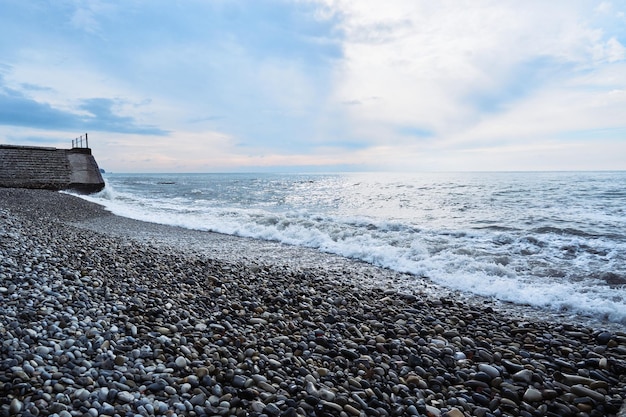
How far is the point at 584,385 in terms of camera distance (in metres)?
3.37

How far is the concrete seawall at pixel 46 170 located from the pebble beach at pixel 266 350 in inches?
952

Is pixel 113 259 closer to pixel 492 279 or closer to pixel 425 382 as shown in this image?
pixel 425 382

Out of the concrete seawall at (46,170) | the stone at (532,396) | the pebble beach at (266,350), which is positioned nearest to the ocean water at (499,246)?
the pebble beach at (266,350)

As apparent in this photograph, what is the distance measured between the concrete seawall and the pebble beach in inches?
952

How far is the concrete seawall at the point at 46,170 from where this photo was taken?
2523 cm

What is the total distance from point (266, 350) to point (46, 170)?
30291mm

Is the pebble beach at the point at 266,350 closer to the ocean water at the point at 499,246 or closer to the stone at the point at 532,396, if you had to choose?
the stone at the point at 532,396

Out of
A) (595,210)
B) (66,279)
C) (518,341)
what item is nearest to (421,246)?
(518,341)

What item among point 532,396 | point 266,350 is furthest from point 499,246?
point 266,350

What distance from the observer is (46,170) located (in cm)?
2652

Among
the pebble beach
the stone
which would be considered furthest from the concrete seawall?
the stone

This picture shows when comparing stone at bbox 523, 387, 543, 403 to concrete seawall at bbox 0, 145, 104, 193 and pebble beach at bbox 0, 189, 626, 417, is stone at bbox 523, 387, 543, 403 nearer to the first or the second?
pebble beach at bbox 0, 189, 626, 417

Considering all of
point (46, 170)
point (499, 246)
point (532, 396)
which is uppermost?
point (46, 170)

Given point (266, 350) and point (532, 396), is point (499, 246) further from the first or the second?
point (266, 350)
